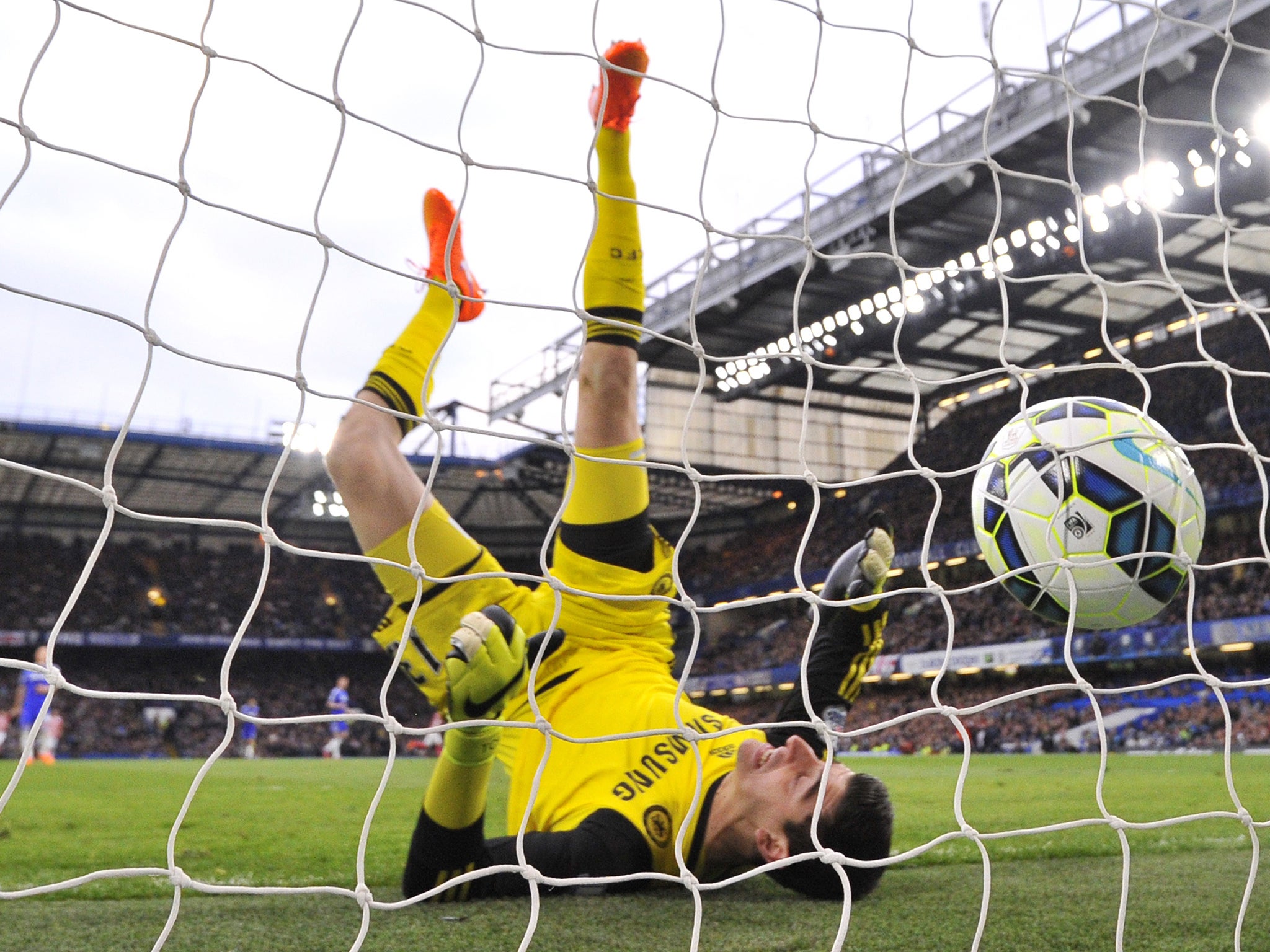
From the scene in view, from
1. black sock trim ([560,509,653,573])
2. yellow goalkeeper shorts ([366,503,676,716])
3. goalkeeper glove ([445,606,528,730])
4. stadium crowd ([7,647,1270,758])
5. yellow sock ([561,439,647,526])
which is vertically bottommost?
stadium crowd ([7,647,1270,758])

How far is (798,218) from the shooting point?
39.0ft

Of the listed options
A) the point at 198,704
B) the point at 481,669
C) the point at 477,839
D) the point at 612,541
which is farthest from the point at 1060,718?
the point at 481,669

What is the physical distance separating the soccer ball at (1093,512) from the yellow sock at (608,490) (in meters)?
0.86

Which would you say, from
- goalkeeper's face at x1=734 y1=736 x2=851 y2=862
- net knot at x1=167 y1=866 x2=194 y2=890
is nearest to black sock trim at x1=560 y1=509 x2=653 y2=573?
goalkeeper's face at x1=734 y1=736 x2=851 y2=862

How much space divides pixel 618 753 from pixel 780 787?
39 centimetres

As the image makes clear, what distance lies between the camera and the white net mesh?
157 cm

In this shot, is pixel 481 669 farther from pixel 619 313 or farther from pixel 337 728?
pixel 337 728

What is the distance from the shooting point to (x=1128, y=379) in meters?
16.5

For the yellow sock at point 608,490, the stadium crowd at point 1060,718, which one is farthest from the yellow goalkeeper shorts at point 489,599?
the stadium crowd at point 1060,718

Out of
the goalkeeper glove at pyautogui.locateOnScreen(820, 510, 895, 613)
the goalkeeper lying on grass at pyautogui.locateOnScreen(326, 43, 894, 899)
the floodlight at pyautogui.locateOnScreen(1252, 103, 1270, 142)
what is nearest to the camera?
the goalkeeper lying on grass at pyautogui.locateOnScreen(326, 43, 894, 899)

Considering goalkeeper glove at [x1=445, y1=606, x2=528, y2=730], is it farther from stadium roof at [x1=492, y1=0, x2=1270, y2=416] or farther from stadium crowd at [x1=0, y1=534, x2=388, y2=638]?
stadium crowd at [x1=0, y1=534, x2=388, y2=638]

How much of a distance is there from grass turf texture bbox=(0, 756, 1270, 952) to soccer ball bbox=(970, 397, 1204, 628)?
26.1 inches

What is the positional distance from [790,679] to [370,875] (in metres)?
16.4

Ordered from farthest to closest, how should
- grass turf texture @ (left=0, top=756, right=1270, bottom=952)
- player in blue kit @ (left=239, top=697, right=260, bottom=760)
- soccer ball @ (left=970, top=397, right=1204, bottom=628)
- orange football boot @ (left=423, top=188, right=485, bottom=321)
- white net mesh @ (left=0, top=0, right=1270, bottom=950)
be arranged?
1. player in blue kit @ (left=239, top=697, right=260, bottom=760)
2. orange football boot @ (left=423, top=188, right=485, bottom=321)
3. soccer ball @ (left=970, top=397, right=1204, bottom=628)
4. grass turf texture @ (left=0, top=756, right=1270, bottom=952)
5. white net mesh @ (left=0, top=0, right=1270, bottom=950)
